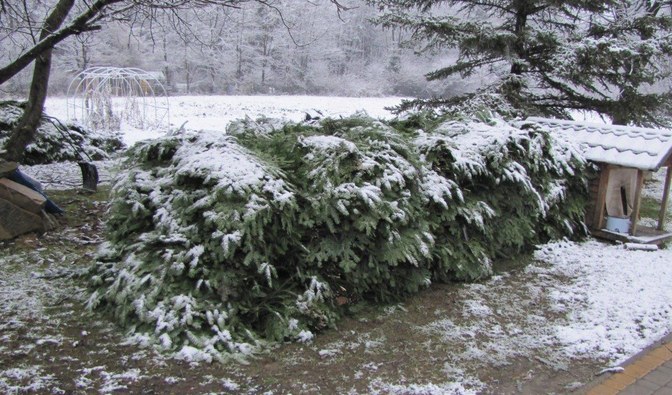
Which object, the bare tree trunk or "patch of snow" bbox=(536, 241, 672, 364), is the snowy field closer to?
"patch of snow" bbox=(536, 241, 672, 364)

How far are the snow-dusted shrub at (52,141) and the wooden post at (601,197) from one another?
785 centimetres

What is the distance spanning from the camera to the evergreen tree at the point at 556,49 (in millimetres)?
8008

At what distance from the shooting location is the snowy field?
2840 mm

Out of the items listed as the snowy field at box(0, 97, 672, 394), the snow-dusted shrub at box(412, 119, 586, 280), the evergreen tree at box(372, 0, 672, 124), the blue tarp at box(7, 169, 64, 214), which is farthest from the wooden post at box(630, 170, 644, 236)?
the blue tarp at box(7, 169, 64, 214)

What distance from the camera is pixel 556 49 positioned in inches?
331

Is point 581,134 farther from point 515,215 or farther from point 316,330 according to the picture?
point 316,330

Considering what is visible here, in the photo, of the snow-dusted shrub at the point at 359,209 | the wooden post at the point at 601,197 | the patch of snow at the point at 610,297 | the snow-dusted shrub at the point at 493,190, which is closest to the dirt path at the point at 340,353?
the patch of snow at the point at 610,297

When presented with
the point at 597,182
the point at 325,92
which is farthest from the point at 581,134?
the point at 325,92

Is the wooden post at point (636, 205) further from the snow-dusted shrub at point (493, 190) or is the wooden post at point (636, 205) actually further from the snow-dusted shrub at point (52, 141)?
the snow-dusted shrub at point (52, 141)

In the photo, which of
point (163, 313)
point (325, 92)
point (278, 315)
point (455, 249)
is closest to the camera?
point (163, 313)

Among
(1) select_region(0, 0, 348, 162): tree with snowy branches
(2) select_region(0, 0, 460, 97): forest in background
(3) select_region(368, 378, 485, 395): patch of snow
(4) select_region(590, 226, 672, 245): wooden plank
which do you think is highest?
(2) select_region(0, 0, 460, 97): forest in background

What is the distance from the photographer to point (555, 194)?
5449 millimetres

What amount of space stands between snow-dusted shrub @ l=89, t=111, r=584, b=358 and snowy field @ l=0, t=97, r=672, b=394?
0.22 metres

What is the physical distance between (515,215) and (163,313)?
3.57 metres
